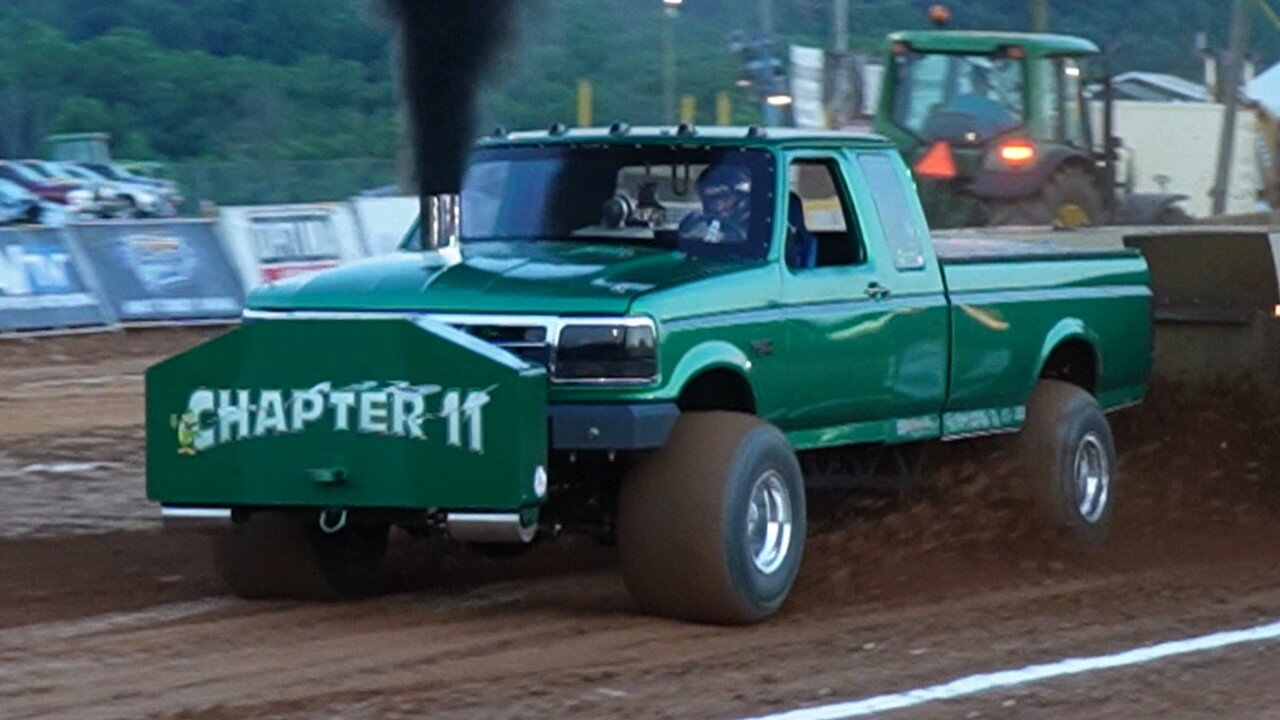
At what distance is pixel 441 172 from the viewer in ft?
32.0

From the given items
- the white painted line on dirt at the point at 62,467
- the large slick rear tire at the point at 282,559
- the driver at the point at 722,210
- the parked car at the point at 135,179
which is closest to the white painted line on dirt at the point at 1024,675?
the driver at the point at 722,210

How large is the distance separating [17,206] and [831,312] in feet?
123

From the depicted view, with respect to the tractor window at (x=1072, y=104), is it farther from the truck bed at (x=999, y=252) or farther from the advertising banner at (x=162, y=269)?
the truck bed at (x=999, y=252)

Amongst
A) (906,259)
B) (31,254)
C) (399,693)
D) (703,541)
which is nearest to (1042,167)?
(31,254)

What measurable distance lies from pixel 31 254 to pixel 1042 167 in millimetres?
9020

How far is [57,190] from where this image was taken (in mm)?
48031

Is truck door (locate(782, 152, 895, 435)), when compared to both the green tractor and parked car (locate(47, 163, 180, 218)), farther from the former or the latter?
parked car (locate(47, 163, 180, 218))

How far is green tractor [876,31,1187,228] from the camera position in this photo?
2264 cm

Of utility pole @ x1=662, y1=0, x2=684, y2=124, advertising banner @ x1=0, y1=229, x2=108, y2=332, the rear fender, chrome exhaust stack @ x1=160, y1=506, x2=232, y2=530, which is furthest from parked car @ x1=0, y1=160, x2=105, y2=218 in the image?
chrome exhaust stack @ x1=160, y1=506, x2=232, y2=530

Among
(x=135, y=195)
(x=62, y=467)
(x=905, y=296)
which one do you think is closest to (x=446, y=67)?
(x=905, y=296)

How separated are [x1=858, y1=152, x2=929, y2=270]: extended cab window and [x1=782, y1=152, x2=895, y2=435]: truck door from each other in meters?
0.14

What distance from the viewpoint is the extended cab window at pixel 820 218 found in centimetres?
991

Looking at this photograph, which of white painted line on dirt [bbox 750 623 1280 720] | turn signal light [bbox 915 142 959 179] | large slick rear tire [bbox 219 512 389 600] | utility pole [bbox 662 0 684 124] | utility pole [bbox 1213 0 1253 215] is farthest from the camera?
utility pole [bbox 662 0 684 124]

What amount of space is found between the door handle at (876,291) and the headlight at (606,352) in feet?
5.16
